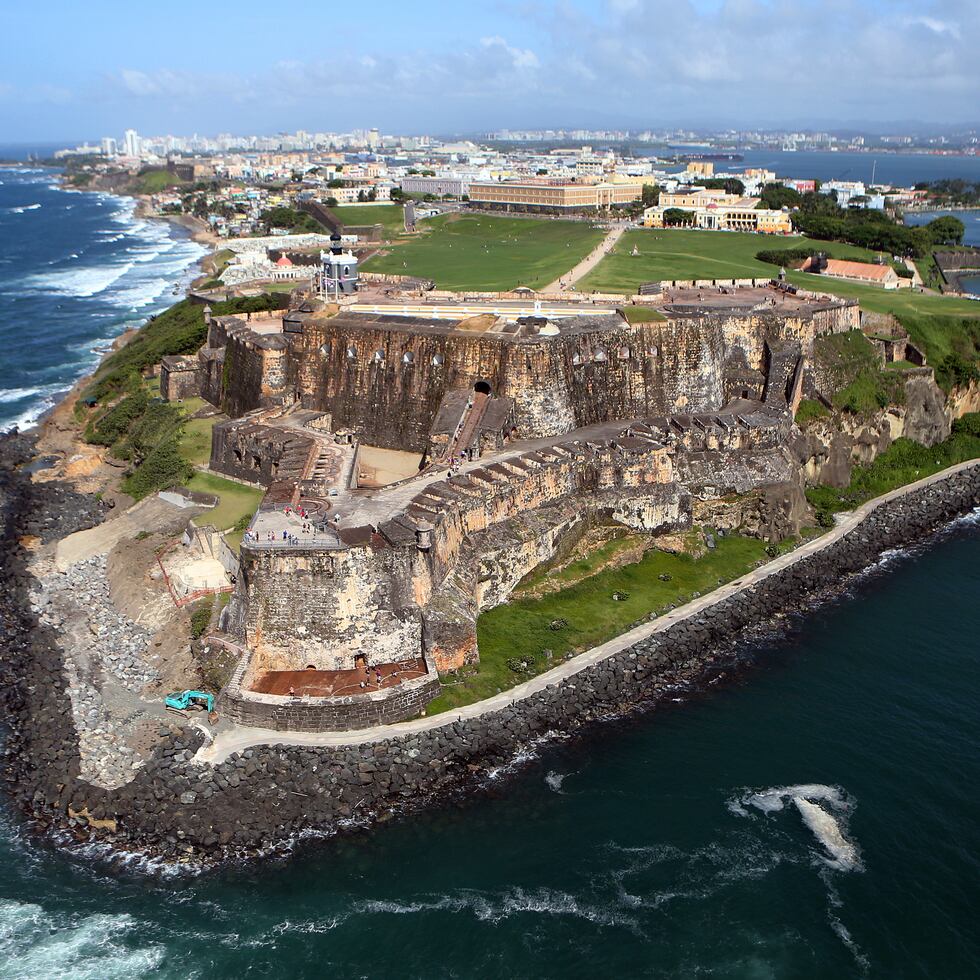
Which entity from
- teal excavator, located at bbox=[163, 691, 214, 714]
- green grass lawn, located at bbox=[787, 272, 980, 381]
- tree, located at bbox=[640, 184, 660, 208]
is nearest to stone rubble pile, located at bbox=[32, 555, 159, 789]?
teal excavator, located at bbox=[163, 691, 214, 714]

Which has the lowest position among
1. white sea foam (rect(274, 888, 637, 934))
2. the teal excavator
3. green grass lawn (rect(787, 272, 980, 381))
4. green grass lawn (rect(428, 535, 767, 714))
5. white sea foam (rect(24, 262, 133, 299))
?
white sea foam (rect(274, 888, 637, 934))

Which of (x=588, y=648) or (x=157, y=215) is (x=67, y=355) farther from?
(x=157, y=215)

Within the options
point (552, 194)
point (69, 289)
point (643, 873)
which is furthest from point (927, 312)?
point (69, 289)

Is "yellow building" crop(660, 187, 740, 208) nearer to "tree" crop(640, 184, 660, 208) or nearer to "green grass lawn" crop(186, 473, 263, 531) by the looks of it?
"tree" crop(640, 184, 660, 208)

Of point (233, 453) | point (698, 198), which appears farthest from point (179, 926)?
point (698, 198)

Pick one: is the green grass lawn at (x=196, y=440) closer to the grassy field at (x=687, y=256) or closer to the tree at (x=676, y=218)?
the grassy field at (x=687, y=256)

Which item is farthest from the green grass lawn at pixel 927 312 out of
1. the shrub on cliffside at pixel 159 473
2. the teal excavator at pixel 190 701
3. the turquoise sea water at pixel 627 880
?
the teal excavator at pixel 190 701
